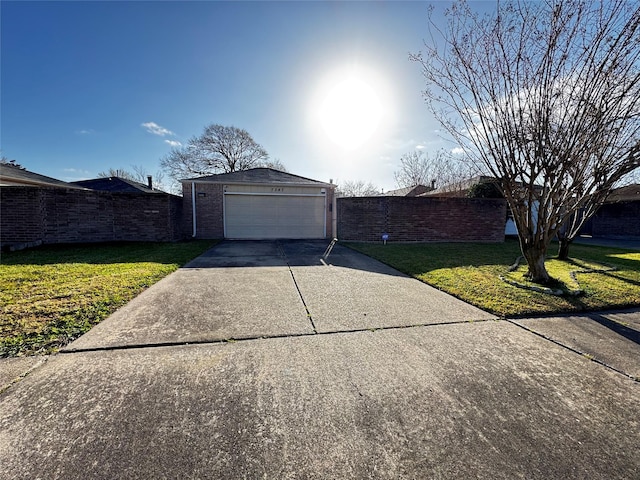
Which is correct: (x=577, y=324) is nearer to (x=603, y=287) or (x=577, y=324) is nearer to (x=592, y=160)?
(x=603, y=287)

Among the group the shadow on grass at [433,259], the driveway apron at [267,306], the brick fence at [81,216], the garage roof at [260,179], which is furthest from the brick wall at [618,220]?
the brick fence at [81,216]

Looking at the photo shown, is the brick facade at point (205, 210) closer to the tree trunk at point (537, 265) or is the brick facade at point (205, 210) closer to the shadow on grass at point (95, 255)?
the shadow on grass at point (95, 255)

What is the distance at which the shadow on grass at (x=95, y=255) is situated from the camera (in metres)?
6.39

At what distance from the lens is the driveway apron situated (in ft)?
9.39

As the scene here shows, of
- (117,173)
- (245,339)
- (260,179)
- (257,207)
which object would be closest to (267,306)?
(245,339)

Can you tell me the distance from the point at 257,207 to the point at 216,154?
16725 millimetres

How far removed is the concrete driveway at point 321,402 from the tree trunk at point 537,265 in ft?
5.34

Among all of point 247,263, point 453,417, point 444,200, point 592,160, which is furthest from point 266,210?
point 453,417

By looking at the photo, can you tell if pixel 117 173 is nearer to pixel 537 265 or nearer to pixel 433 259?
pixel 433 259

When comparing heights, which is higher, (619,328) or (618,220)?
(618,220)

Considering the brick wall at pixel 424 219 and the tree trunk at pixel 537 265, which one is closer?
the tree trunk at pixel 537 265

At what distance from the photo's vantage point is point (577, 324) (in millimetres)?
3268

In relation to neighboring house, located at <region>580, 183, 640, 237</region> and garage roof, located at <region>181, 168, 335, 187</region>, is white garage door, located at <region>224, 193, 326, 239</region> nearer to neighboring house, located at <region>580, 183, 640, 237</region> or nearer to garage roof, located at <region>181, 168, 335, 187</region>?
garage roof, located at <region>181, 168, 335, 187</region>

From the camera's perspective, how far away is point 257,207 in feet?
41.2
